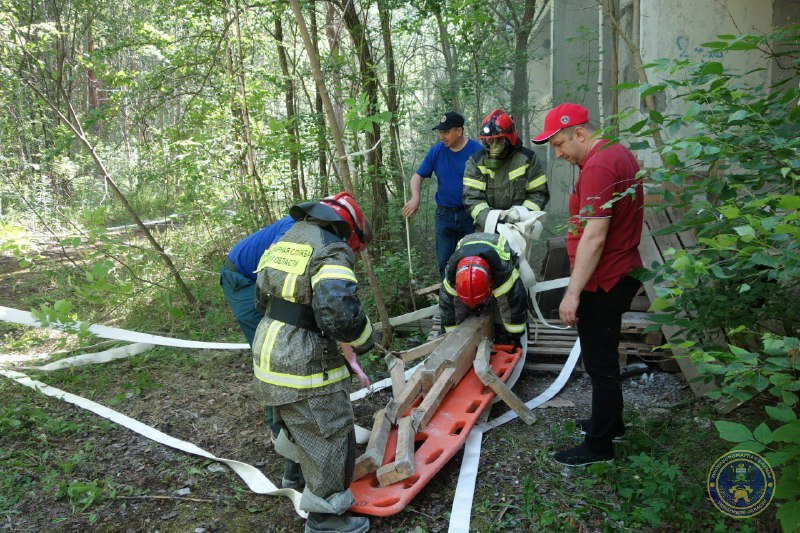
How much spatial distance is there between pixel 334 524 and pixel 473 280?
200 centimetres

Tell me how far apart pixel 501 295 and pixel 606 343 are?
1.28 metres

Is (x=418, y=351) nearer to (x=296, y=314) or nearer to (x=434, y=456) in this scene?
(x=434, y=456)

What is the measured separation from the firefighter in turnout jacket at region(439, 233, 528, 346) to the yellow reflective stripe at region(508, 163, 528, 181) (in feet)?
2.48

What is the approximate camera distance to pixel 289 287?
2719mm

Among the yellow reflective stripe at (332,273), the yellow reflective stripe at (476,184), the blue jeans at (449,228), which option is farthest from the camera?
the blue jeans at (449,228)

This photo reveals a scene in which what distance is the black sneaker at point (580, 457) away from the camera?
3226 mm

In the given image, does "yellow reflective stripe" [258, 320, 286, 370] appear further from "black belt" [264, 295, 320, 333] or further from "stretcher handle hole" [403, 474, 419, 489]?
"stretcher handle hole" [403, 474, 419, 489]

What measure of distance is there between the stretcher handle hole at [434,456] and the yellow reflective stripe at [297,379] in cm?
83

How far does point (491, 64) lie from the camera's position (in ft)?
28.0

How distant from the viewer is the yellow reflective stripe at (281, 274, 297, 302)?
8.88ft

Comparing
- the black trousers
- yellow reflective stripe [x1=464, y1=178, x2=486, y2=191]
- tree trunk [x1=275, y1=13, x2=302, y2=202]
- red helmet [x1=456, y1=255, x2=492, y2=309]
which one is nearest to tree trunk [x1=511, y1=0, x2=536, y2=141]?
tree trunk [x1=275, y1=13, x2=302, y2=202]

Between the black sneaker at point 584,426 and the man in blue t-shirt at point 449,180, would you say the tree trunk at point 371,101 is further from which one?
the black sneaker at point 584,426

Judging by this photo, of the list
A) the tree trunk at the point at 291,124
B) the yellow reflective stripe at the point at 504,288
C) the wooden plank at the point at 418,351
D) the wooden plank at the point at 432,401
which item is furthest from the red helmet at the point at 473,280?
the tree trunk at the point at 291,124

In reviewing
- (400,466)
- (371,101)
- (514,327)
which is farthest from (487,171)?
(400,466)
